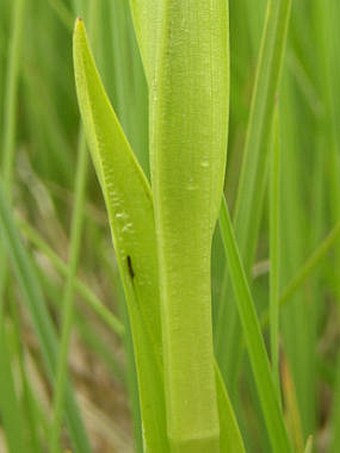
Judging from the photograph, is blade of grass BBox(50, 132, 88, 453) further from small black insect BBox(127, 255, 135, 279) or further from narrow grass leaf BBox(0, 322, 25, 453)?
small black insect BBox(127, 255, 135, 279)

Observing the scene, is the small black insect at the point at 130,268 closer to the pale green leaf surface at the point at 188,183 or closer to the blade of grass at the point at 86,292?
the pale green leaf surface at the point at 188,183

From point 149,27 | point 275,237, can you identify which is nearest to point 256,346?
point 275,237

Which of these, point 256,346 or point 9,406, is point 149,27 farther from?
point 9,406

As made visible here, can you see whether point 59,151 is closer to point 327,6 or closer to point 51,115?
point 51,115

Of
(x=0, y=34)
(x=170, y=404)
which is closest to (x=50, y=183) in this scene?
(x=0, y=34)

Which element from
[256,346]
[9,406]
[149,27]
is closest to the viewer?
[149,27]

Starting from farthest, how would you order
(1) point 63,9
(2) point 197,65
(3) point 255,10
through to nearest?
(1) point 63,9 → (3) point 255,10 → (2) point 197,65
